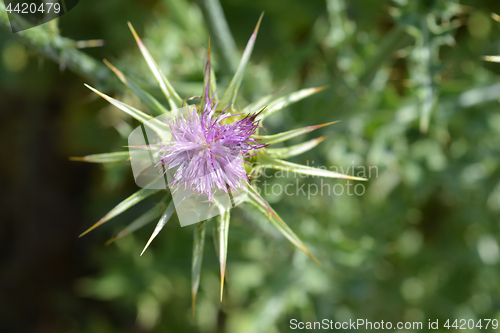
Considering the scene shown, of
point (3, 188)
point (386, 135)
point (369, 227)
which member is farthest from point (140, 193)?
point (3, 188)

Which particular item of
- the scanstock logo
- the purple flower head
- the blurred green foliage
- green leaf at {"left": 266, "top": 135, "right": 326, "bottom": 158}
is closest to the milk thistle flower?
the purple flower head

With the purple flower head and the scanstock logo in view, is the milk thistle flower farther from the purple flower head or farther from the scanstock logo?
the scanstock logo

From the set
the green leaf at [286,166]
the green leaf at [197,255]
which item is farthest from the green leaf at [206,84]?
the green leaf at [197,255]

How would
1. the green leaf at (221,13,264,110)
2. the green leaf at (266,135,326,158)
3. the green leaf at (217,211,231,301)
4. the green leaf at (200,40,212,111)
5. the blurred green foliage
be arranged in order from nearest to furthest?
the green leaf at (217,211,231,301) < the green leaf at (200,40,212,111) < the green leaf at (221,13,264,110) < the green leaf at (266,135,326,158) < the blurred green foliage

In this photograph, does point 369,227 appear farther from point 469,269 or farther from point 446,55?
point 446,55

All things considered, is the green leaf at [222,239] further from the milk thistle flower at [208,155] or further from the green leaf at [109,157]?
the green leaf at [109,157]

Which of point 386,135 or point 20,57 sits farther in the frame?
point 20,57
